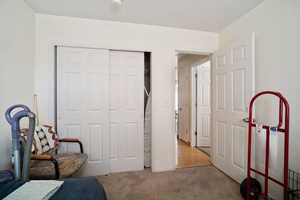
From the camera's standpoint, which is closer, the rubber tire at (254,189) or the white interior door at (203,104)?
the rubber tire at (254,189)

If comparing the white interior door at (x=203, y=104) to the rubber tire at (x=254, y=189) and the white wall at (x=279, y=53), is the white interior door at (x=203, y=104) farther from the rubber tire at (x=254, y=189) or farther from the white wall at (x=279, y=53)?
the rubber tire at (x=254, y=189)

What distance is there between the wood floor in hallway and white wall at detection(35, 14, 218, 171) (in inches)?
16.9

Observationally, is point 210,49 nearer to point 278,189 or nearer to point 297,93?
point 297,93

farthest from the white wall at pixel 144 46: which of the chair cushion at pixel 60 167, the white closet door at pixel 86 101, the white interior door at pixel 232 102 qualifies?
the chair cushion at pixel 60 167

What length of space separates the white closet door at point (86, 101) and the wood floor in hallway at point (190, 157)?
144cm

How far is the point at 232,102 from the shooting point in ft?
7.20

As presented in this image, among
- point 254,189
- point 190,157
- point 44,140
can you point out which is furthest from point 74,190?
point 190,157

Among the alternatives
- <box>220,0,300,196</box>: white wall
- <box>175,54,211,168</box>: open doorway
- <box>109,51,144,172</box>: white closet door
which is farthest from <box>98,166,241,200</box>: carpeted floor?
<box>175,54,211,168</box>: open doorway

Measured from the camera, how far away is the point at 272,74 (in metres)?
1.78

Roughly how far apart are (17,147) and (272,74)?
9.23ft

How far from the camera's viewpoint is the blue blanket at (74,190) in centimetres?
92

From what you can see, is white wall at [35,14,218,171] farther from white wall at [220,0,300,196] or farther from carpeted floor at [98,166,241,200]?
white wall at [220,0,300,196]

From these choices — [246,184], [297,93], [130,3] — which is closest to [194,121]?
[246,184]

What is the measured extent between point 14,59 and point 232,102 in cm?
291
